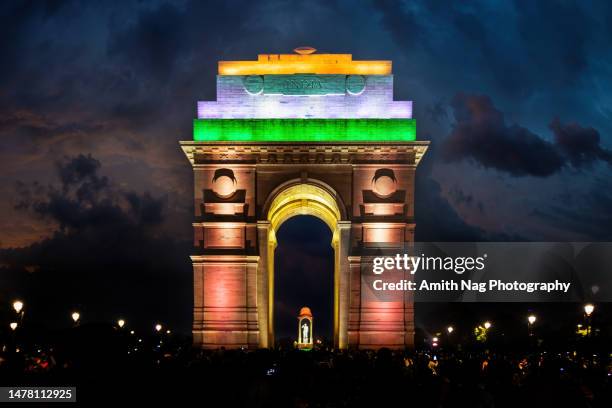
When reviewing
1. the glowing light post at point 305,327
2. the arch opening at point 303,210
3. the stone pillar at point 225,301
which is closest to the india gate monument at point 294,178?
the stone pillar at point 225,301

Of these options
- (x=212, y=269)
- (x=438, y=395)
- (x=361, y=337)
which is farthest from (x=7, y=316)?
(x=438, y=395)

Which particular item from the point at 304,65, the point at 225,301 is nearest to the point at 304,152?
the point at 304,65

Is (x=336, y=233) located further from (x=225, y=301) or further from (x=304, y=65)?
(x=304, y=65)

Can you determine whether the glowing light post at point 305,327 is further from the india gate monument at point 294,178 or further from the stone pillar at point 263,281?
the stone pillar at point 263,281

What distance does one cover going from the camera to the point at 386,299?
54.5 metres

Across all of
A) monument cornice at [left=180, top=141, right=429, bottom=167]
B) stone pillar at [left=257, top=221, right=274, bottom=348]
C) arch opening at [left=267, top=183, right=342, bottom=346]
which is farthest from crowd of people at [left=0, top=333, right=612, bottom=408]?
arch opening at [left=267, top=183, right=342, bottom=346]

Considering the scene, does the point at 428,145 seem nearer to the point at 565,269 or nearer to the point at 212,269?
the point at 212,269

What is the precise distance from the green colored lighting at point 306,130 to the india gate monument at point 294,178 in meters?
0.06

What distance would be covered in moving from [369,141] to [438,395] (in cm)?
3777

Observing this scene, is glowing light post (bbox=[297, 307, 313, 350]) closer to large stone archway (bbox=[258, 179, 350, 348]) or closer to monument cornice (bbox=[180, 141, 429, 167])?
large stone archway (bbox=[258, 179, 350, 348])

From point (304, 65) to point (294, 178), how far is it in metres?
7.21

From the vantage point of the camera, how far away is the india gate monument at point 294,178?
5447 centimetres

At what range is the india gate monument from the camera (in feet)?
179

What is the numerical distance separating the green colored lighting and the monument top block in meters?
3.53
